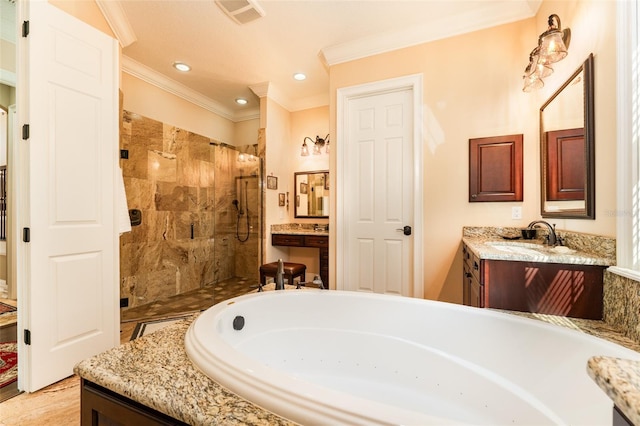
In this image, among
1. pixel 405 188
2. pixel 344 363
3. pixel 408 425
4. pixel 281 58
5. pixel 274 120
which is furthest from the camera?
pixel 274 120

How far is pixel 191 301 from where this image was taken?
10.8 feet

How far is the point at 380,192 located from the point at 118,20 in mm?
2852

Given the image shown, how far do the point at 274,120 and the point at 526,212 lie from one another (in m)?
3.17

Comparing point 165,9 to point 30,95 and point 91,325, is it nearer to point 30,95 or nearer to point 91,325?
point 30,95

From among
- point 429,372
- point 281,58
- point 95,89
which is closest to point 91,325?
point 95,89

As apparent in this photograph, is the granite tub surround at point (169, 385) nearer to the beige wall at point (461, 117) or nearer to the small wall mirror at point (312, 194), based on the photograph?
the beige wall at point (461, 117)

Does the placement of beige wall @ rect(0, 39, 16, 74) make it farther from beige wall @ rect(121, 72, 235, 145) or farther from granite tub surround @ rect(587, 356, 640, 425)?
granite tub surround @ rect(587, 356, 640, 425)

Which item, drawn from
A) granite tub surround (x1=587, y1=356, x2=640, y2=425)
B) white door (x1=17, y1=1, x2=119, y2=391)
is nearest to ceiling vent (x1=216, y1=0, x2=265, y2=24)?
white door (x1=17, y1=1, x2=119, y2=391)

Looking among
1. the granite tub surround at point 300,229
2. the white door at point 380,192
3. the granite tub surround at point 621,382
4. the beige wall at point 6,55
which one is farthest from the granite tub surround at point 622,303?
the beige wall at point 6,55

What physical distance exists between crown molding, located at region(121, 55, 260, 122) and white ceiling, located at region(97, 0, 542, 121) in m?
0.01

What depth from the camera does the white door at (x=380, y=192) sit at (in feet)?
8.70

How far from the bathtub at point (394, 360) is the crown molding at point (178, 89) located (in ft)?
10.6

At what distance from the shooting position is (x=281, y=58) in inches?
122

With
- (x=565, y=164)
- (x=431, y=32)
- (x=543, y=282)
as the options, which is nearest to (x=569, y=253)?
(x=543, y=282)
